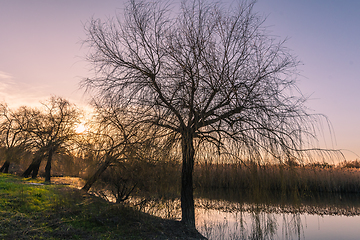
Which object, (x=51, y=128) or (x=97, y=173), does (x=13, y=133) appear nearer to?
(x=51, y=128)

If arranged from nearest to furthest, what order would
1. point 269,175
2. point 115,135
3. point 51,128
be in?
point 269,175, point 115,135, point 51,128

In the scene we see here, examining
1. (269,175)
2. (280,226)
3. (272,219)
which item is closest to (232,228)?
(272,219)

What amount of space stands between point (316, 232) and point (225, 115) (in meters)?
6.38

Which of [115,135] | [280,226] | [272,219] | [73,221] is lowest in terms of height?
[280,226]

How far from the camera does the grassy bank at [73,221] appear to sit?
16.1 feet

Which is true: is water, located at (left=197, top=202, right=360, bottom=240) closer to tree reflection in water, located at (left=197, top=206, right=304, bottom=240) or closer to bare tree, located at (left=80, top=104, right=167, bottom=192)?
tree reflection in water, located at (left=197, top=206, right=304, bottom=240)

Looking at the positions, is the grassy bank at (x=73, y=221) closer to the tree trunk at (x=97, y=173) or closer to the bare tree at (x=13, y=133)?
the tree trunk at (x=97, y=173)


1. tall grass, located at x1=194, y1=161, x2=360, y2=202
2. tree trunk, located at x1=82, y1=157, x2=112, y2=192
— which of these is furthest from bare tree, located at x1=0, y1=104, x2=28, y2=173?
tall grass, located at x1=194, y1=161, x2=360, y2=202

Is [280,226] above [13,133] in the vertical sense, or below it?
below

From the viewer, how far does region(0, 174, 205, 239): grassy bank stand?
491 centimetres

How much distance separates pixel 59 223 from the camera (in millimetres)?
5344

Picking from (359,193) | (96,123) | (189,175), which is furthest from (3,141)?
(359,193)

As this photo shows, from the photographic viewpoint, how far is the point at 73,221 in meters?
5.59

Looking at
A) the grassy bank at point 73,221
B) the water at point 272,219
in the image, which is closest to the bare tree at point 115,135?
the grassy bank at point 73,221
